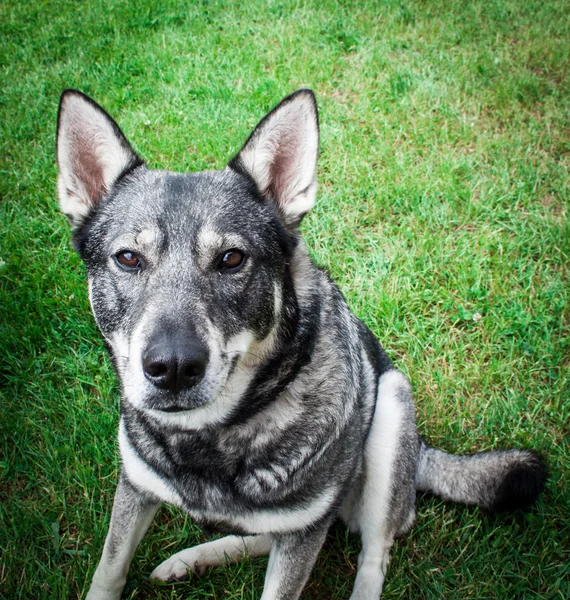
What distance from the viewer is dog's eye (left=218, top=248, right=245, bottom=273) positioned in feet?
7.39

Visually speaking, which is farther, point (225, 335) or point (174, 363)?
point (225, 335)

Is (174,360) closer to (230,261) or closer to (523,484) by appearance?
(230,261)

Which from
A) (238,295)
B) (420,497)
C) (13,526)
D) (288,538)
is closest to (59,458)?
(13,526)

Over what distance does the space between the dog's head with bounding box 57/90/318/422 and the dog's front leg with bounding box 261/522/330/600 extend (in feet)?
2.40

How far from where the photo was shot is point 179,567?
111 inches

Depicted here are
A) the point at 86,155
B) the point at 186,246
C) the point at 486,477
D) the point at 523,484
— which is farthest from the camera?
the point at 486,477

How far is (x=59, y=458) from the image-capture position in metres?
3.25

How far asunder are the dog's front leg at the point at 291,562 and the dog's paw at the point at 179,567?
0.60 meters

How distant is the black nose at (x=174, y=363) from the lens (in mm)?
1899

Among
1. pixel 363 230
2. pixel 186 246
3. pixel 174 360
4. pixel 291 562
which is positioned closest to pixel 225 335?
pixel 174 360

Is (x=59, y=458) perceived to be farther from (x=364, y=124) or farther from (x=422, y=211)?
(x=364, y=124)

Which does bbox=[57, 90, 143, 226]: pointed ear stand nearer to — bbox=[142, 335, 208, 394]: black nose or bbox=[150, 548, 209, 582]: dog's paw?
bbox=[142, 335, 208, 394]: black nose

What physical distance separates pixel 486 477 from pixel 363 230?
2.53 meters

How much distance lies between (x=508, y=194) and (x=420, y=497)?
3.17 meters
